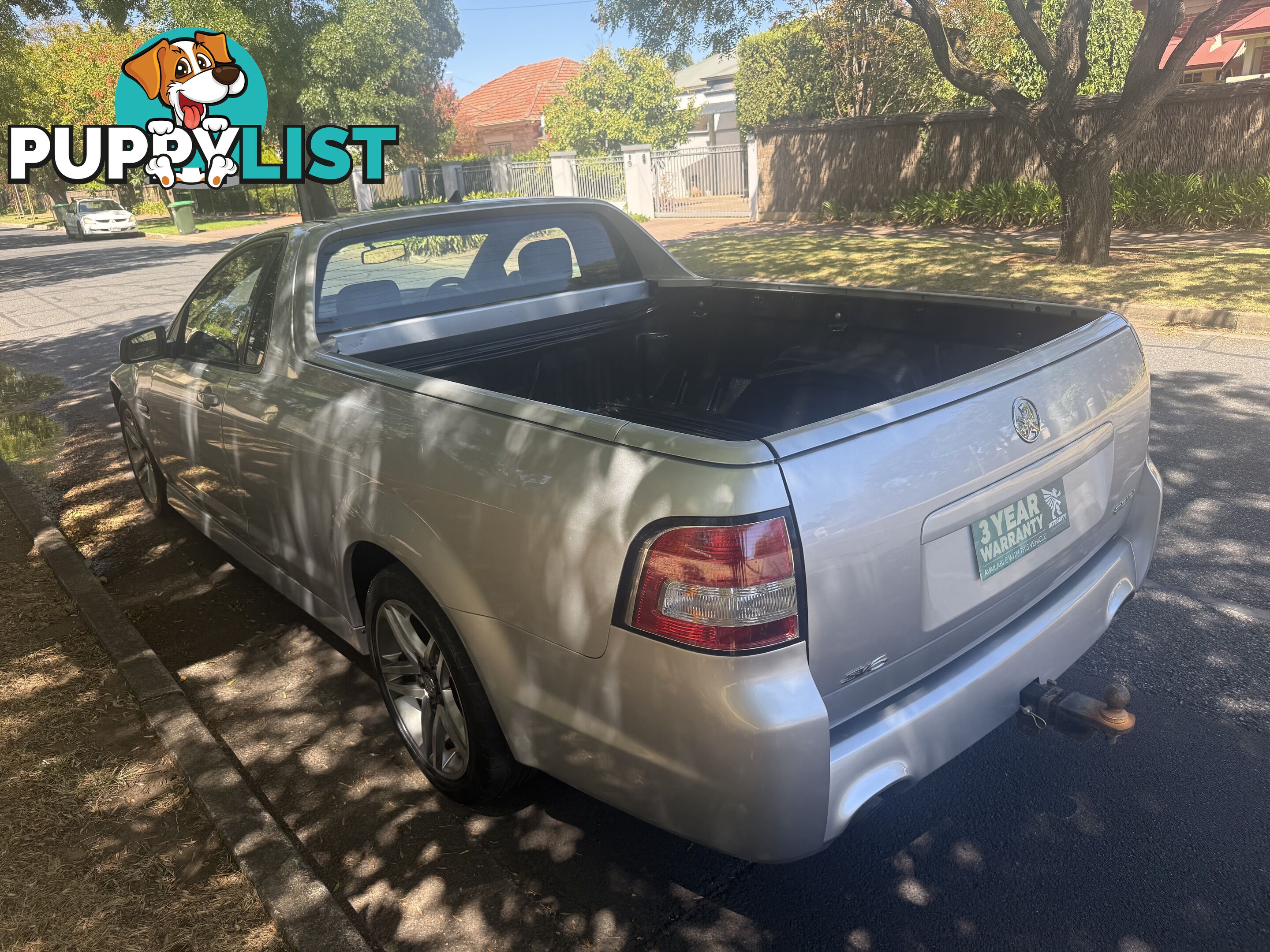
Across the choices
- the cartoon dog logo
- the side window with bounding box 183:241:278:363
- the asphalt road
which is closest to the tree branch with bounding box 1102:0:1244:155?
the asphalt road

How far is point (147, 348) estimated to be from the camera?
463 centimetres

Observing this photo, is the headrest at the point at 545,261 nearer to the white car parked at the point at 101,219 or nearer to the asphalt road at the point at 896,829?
the asphalt road at the point at 896,829

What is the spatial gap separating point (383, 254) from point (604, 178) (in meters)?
25.5

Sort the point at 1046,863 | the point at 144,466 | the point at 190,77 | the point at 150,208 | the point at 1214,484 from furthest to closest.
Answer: the point at 150,208 < the point at 190,77 < the point at 144,466 < the point at 1214,484 < the point at 1046,863

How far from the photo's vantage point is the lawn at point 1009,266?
32.7ft

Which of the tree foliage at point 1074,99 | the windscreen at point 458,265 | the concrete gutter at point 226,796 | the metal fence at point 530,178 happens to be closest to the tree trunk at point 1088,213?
the tree foliage at point 1074,99

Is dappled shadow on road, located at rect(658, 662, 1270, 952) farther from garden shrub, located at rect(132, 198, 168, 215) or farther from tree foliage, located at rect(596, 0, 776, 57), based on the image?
garden shrub, located at rect(132, 198, 168, 215)

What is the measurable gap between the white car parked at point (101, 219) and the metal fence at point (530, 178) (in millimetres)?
17821

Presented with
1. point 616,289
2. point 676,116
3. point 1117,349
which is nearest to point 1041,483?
point 1117,349

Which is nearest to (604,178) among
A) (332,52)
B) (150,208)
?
(332,52)

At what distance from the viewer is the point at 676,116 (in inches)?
1531

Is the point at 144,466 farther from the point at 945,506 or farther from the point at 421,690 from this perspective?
the point at 945,506

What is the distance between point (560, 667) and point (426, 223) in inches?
94.1

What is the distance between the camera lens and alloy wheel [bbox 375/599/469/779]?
2854 mm
